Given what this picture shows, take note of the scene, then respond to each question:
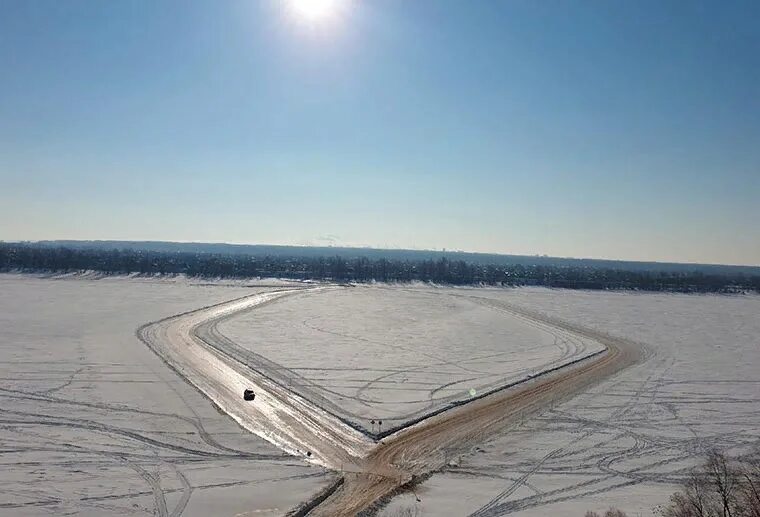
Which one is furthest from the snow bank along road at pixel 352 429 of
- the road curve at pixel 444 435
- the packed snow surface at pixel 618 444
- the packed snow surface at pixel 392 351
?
the packed snow surface at pixel 392 351

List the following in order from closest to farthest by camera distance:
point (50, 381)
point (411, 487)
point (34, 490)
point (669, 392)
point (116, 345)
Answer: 1. point (34, 490)
2. point (411, 487)
3. point (50, 381)
4. point (669, 392)
5. point (116, 345)

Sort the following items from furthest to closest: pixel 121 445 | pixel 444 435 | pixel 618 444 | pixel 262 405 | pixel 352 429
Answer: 1. pixel 262 405
2. pixel 352 429
3. pixel 444 435
4. pixel 618 444
5. pixel 121 445

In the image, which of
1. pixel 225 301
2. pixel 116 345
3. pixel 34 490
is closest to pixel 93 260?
pixel 225 301

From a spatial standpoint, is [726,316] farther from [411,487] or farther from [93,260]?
[93,260]

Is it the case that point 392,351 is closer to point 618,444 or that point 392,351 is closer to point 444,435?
point 444,435

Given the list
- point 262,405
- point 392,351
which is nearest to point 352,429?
point 262,405

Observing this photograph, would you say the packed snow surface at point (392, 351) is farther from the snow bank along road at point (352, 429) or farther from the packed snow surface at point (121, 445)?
the packed snow surface at point (121, 445)

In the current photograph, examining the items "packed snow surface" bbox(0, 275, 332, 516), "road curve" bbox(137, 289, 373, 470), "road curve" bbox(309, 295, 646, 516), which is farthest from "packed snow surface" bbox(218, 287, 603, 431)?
"packed snow surface" bbox(0, 275, 332, 516)
